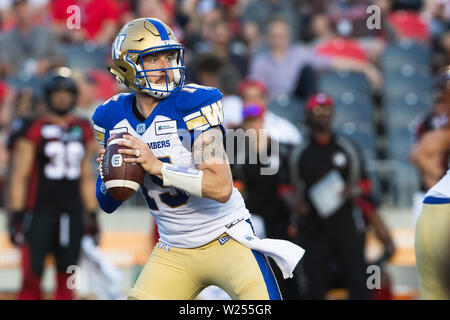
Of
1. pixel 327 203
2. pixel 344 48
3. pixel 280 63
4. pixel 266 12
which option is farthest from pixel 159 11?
pixel 327 203

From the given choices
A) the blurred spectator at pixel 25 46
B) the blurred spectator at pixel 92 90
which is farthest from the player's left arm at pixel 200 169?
the blurred spectator at pixel 25 46

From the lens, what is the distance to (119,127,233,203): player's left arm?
3.89 meters

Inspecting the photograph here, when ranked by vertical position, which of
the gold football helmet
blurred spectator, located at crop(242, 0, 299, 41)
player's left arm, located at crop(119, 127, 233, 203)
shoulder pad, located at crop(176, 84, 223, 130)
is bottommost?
player's left arm, located at crop(119, 127, 233, 203)

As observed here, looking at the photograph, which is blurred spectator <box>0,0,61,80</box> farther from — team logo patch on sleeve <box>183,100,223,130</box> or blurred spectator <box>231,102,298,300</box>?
team logo patch on sleeve <box>183,100,223,130</box>

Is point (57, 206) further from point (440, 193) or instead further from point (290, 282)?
point (440, 193)

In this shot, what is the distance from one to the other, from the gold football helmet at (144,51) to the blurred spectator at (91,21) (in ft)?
21.5

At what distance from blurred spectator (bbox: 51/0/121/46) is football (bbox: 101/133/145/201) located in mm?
6884

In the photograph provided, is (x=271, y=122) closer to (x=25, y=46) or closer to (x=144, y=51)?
(x=144, y=51)

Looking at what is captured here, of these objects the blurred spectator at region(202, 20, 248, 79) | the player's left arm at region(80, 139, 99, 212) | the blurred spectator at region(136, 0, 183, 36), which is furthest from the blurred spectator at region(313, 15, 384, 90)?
the player's left arm at region(80, 139, 99, 212)

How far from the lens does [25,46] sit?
10.5 m

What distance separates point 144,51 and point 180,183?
0.68m

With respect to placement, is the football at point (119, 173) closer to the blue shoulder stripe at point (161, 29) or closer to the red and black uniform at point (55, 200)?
the blue shoulder stripe at point (161, 29)

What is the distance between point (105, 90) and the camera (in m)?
9.58

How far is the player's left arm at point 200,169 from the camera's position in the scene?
12.8 feet
